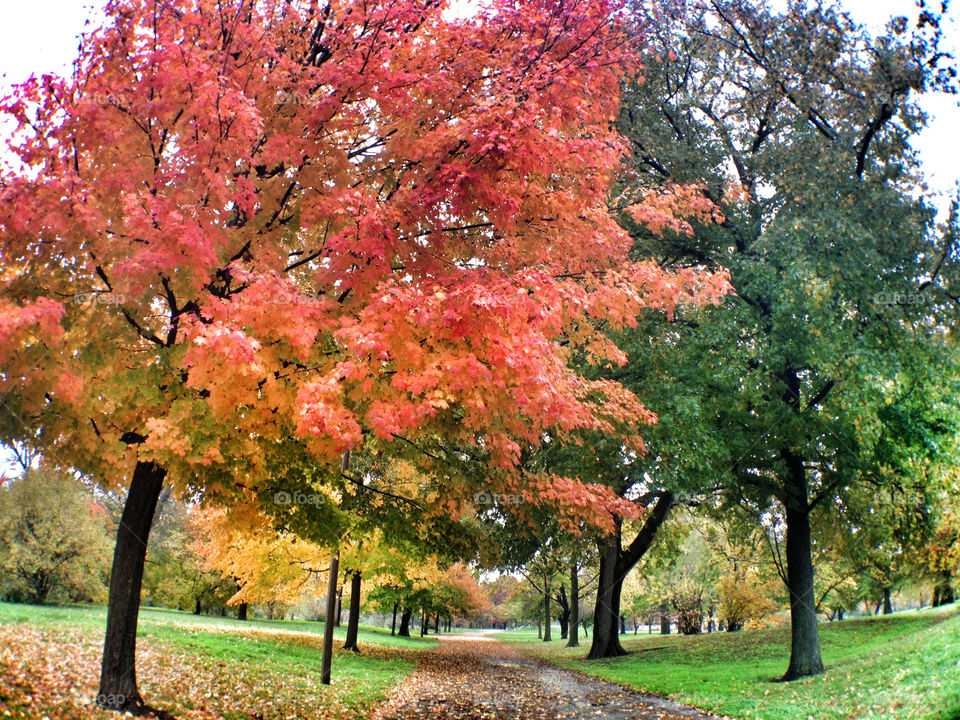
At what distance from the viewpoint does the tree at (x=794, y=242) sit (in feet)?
41.4

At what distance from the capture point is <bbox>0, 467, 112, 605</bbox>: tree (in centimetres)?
2786

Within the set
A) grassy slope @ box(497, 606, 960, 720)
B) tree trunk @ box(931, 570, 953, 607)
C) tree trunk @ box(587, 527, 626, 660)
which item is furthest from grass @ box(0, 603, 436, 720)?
tree trunk @ box(931, 570, 953, 607)

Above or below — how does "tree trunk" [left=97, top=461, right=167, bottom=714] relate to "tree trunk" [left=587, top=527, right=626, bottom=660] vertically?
above

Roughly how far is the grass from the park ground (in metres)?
0.04

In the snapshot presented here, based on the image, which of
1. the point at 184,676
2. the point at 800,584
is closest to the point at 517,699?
the point at 184,676

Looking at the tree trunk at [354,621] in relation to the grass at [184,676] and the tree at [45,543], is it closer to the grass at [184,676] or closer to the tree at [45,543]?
the grass at [184,676]

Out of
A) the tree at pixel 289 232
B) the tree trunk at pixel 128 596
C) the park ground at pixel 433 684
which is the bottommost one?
the park ground at pixel 433 684

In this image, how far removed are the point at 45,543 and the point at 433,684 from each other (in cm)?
2249

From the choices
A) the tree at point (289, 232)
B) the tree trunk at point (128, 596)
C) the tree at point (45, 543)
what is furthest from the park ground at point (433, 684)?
the tree at point (45, 543)

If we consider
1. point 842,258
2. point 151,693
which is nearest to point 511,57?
point 842,258

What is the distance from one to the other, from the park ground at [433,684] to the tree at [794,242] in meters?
3.19

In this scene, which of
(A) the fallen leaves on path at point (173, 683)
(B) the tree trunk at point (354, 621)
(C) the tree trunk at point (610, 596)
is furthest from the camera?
(C) the tree trunk at point (610, 596)

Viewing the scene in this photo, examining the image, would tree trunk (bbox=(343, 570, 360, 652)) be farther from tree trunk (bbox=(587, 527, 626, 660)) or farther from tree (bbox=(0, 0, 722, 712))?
tree (bbox=(0, 0, 722, 712))

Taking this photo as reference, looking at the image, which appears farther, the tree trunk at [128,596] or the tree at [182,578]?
the tree at [182,578]
